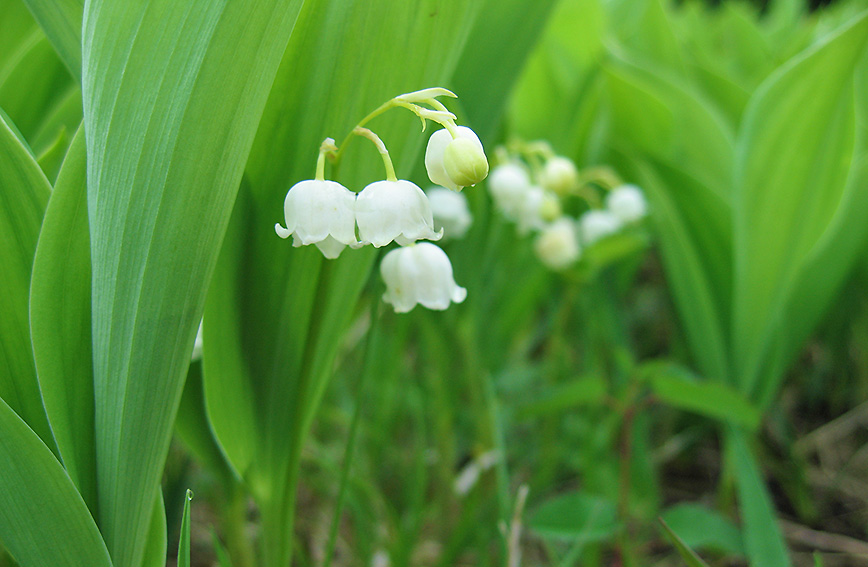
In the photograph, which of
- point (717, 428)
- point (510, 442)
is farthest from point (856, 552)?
point (510, 442)

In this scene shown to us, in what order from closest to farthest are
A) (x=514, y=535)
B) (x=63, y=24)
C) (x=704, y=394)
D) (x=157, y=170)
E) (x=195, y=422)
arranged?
(x=157, y=170) < (x=63, y=24) < (x=195, y=422) < (x=514, y=535) < (x=704, y=394)

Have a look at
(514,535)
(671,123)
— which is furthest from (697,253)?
(514,535)

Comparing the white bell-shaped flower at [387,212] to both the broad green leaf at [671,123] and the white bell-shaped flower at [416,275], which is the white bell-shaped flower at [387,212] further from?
the broad green leaf at [671,123]

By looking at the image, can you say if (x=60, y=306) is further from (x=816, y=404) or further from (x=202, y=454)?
(x=816, y=404)

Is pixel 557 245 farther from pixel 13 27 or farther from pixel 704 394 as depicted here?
pixel 13 27

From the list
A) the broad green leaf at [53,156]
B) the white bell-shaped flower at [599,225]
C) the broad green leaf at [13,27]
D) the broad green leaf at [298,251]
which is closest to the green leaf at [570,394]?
the white bell-shaped flower at [599,225]

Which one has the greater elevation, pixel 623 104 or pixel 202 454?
pixel 623 104

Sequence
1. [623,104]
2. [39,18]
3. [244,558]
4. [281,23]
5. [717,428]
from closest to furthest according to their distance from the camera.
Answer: [281,23]
[39,18]
[244,558]
[623,104]
[717,428]
